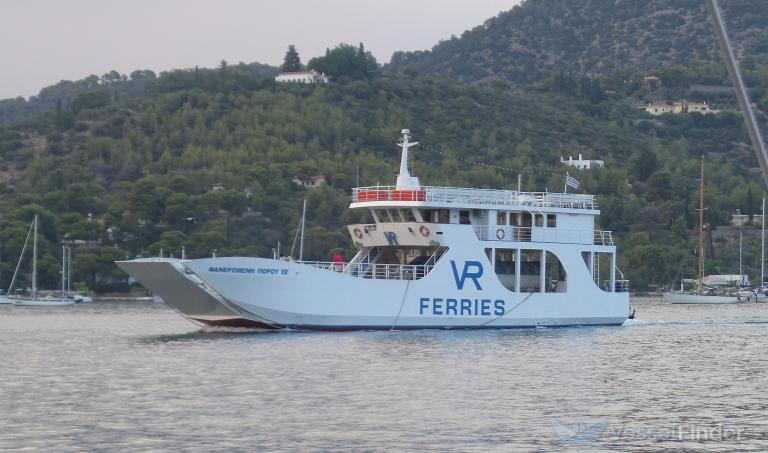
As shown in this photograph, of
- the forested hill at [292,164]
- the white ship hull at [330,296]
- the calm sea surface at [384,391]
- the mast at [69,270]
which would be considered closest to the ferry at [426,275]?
the white ship hull at [330,296]

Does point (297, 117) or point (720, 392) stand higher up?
point (297, 117)

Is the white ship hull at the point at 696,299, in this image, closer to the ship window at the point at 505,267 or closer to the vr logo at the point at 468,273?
the ship window at the point at 505,267

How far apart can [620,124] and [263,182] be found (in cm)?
8222

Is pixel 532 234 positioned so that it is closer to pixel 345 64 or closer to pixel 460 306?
pixel 460 306

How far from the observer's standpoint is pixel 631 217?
13512 centimetres

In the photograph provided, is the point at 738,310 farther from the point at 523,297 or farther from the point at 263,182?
the point at 263,182

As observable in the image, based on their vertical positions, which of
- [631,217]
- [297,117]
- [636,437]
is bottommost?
[636,437]

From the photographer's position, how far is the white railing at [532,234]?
171 ft

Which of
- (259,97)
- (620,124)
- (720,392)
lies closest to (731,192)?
(620,124)

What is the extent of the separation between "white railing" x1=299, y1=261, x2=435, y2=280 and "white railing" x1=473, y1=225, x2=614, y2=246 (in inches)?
109

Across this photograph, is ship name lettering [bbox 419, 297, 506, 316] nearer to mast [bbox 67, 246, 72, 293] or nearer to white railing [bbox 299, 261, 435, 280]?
white railing [bbox 299, 261, 435, 280]

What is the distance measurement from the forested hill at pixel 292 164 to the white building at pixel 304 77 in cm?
813

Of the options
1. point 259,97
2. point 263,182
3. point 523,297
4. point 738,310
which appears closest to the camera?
point 523,297

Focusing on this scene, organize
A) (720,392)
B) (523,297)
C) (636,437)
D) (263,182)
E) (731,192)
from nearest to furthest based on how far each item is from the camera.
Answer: (636,437) < (720,392) < (523,297) < (263,182) < (731,192)
